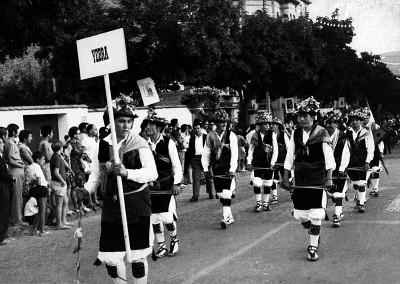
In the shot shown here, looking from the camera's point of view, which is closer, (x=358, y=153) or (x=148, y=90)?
(x=358, y=153)

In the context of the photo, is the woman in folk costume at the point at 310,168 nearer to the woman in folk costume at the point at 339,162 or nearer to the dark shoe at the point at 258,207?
the woman in folk costume at the point at 339,162

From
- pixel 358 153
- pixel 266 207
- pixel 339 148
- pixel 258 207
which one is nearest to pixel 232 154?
pixel 339 148

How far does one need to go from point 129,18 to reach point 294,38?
1635 cm

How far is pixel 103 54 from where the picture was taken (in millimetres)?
6129

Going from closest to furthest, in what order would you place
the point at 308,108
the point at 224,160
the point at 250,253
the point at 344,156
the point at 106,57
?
1. the point at 106,57
2. the point at 250,253
3. the point at 308,108
4. the point at 344,156
5. the point at 224,160

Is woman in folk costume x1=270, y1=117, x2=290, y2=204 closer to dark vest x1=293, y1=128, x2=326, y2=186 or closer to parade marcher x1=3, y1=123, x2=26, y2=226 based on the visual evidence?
dark vest x1=293, y1=128, x2=326, y2=186

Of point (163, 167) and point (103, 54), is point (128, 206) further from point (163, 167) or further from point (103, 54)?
point (163, 167)

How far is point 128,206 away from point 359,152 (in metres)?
7.46

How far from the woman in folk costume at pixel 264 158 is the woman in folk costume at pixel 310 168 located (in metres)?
4.08

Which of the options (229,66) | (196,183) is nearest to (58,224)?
(196,183)

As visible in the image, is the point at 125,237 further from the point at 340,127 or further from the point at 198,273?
the point at 340,127

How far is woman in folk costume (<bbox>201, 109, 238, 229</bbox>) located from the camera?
36.2 ft

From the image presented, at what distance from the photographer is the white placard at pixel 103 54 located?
6.04m

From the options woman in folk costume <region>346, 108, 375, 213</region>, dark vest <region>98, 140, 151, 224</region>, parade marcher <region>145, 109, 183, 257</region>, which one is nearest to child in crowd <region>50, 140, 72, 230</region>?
parade marcher <region>145, 109, 183, 257</region>
